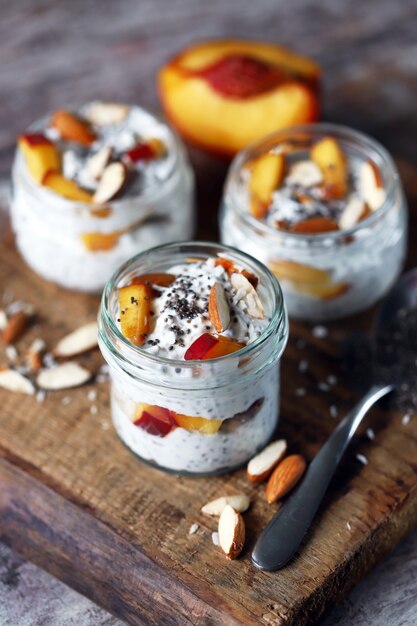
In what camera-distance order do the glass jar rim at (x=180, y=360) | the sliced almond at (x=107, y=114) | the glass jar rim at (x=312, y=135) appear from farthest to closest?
1. the sliced almond at (x=107, y=114)
2. the glass jar rim at (x=312, y=135)
3. the glass jar rim at (x=180, y=360)

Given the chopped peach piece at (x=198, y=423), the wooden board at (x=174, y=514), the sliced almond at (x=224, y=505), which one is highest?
the chopped peach piece at (x=198, y=423)

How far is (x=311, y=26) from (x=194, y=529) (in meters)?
1.77

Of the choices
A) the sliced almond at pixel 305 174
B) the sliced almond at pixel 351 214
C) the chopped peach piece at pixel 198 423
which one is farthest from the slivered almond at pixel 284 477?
the sliced almond at pixel 305 174

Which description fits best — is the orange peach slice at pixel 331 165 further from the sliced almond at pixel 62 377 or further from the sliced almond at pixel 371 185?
the sliced almond at pixel 62 377

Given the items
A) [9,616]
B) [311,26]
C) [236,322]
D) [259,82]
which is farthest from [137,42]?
[9,616]

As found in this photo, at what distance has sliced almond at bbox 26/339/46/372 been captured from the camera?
1.93 metres

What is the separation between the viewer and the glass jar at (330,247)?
6.26 ft

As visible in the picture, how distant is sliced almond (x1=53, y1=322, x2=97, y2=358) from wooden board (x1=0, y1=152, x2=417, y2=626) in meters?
0.04

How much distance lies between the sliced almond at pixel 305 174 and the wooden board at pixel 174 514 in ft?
1.27

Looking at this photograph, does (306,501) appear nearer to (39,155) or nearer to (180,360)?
(180,360)

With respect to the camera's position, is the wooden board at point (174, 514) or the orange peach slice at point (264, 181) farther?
the orange peach slice at point (264, 181)

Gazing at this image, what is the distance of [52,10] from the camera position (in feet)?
9.79

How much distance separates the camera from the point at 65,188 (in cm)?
196

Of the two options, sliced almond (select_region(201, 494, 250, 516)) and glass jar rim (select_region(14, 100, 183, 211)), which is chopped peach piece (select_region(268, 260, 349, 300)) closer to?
glass jar rim (select_region(14, 100, 183, 211))
